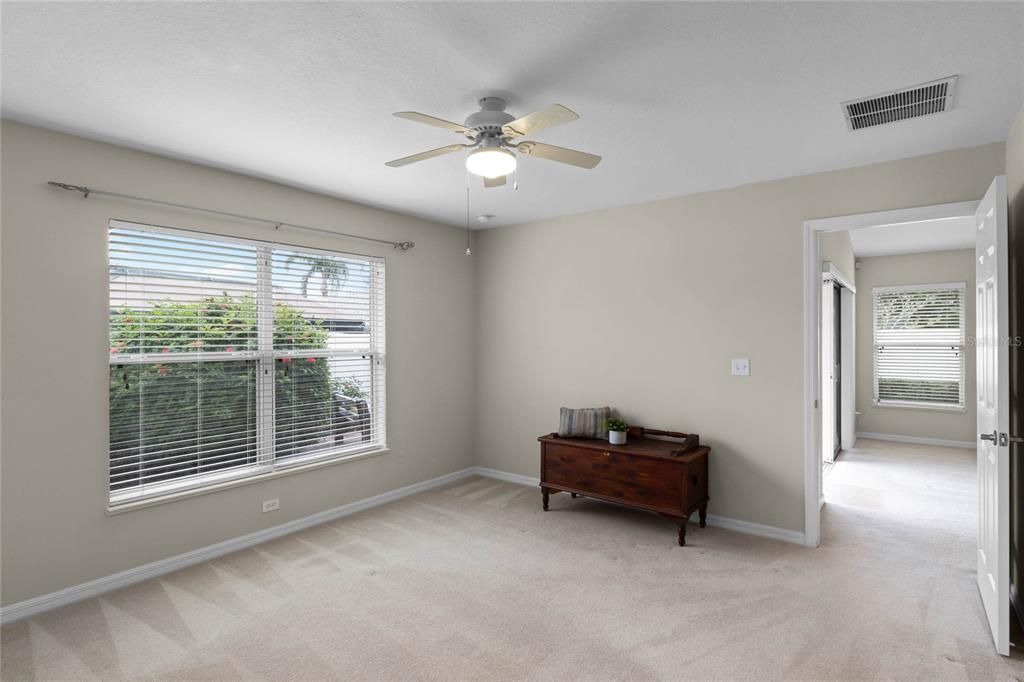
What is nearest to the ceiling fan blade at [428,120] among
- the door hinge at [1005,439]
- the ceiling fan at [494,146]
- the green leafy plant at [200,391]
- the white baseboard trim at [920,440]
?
the ceiling fan at [494,146]

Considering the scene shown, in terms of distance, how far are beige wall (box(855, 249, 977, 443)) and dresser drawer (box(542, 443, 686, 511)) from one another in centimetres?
510

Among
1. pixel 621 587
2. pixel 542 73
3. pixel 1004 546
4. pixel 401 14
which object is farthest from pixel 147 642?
pixel 1004 546

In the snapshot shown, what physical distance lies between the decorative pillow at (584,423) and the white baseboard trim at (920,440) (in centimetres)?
491

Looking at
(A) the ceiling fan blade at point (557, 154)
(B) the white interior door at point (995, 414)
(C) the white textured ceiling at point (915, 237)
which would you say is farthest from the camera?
(C) the white textured ceiling at point (915, 237)

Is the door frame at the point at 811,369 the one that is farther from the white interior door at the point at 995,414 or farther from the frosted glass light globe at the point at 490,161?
the frosted glass light globe at the point at 490,161

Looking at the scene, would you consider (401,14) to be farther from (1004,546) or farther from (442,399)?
(442,399)

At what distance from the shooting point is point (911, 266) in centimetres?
677

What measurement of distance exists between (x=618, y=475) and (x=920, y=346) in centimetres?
542

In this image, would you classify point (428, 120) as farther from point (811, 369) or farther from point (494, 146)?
point (811, 369)

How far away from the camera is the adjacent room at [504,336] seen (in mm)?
2088

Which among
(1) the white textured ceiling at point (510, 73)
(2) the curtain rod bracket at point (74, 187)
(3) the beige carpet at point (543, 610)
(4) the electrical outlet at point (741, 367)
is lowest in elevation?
(3) the beige carpet at point (543, 610)

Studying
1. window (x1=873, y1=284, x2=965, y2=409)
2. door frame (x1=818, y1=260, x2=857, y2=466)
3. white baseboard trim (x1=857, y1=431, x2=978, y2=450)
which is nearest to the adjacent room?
door frame (x1=818, y1=260, x2=857, y2=466)

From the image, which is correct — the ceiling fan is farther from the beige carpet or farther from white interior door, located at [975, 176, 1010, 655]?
the beige carpet

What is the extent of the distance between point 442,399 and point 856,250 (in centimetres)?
555
